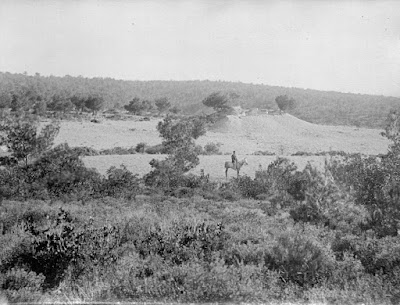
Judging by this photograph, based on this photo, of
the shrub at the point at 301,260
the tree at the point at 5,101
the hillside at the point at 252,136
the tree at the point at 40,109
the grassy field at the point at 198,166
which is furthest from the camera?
the tree at the point at 5,101

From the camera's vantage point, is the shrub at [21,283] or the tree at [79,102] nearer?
the shrub at [21,283]

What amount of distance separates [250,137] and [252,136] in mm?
744

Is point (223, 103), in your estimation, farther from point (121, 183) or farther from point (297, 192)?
point (297, 192)

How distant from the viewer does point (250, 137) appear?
49.6 m

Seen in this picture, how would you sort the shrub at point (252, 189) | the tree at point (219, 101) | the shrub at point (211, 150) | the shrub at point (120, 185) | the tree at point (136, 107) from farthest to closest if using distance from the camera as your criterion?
the tree at point (136, 107) < the tree at point (219, 101) < the shrub at point (211, 150) < the shrub at point (252, 189) < the shrub at point (120, 185)

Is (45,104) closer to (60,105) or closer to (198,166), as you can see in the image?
(60,105)

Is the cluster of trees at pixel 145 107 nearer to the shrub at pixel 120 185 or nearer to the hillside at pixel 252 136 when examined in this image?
the hillside at pixel 252 136

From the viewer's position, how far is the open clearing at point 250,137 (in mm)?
41781

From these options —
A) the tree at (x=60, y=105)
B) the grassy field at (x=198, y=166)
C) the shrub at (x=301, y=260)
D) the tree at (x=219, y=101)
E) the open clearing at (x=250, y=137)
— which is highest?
the tree at (x=219, y=101)

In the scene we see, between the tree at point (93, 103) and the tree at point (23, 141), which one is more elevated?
the tree at point (93, 103)

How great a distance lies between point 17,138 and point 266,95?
85.1 m

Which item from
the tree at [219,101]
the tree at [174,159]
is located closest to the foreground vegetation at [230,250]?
the tree at [174,159]

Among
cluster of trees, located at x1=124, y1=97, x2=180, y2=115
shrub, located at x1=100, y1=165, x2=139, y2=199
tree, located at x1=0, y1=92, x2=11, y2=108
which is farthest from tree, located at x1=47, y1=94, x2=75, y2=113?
shrub, located at x1=100, y1=165, x2=139, y2=199

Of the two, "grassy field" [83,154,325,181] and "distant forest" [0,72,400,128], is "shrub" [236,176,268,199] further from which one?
"distant forest" [0,72,400,128]
